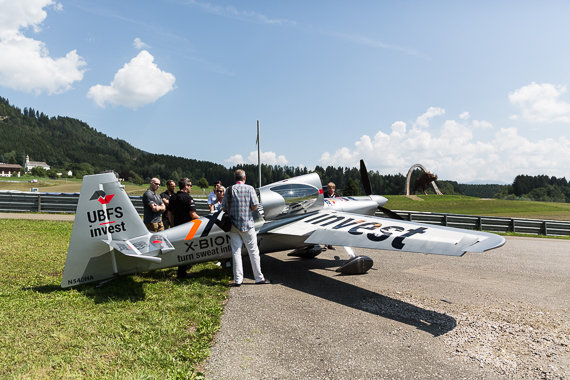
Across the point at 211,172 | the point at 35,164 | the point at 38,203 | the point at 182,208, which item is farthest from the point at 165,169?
the point at 182,208

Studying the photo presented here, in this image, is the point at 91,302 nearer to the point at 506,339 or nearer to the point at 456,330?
the point at 456,330

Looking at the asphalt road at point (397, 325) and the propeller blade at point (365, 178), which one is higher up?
the propeller blade at point (365, 178)

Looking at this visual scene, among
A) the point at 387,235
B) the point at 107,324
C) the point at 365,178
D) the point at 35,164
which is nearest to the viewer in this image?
the point at 107,324

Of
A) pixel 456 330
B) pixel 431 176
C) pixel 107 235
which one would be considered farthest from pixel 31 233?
pixel 431 176

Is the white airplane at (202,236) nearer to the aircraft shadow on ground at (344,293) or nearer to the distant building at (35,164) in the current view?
the aircraft shadow on ground at (344,293)

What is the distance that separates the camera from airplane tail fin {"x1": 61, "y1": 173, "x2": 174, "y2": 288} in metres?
5.16

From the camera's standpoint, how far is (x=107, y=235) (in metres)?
5.32

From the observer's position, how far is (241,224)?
19.8ft

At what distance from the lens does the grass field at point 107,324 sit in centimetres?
314

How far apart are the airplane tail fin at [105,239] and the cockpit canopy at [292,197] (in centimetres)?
240

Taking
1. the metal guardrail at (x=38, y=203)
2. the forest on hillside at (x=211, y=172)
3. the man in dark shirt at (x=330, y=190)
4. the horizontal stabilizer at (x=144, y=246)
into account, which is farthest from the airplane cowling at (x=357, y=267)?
the forest on hillside at (x=211, y=172)

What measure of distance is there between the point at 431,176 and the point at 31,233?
231 ft

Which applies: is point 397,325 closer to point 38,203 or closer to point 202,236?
point 202,236

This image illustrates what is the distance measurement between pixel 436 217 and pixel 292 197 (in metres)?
12.4
